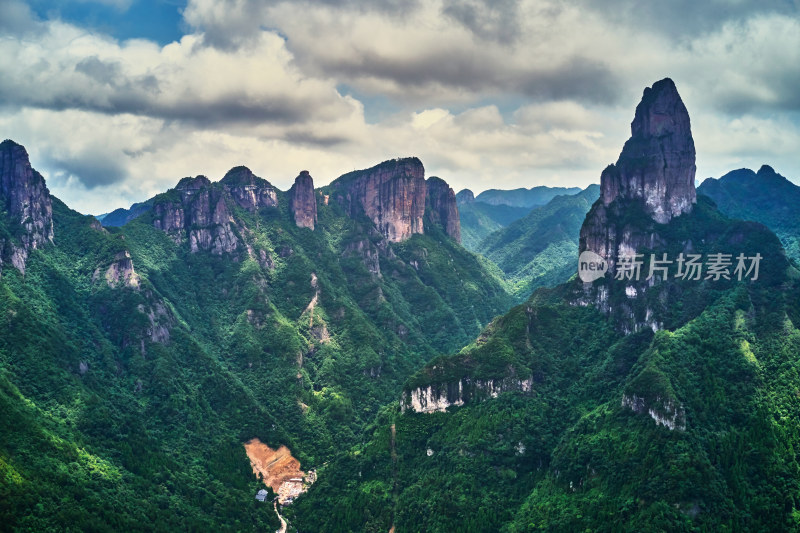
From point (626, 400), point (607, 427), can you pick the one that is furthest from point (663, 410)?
point (607, 427)

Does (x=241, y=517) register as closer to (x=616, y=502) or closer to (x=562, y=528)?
(x=562, y=528)

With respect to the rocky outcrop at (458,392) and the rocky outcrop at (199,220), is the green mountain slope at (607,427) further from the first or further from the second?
the rocky outcrop at (199,220)

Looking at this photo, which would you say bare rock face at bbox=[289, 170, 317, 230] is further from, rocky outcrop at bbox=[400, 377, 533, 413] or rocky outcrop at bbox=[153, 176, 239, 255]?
rocky outcrop at bbox=[400, 377, 533, 413]

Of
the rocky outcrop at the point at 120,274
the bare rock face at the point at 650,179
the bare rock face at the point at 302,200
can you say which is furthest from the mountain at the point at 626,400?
the bare rock face at the point at 302,200

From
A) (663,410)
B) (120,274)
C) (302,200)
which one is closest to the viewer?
(663,410)

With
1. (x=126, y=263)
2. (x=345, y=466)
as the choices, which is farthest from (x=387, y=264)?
(x=345, y=466)

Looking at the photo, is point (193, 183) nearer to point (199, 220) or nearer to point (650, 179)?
point (199, 220)

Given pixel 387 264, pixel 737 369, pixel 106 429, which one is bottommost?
pixel 106 429

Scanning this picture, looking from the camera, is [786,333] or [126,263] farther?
[126,263]
